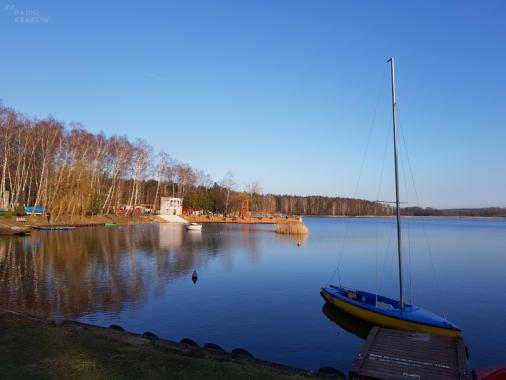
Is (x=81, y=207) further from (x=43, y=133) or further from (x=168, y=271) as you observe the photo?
(x=168, y=271)

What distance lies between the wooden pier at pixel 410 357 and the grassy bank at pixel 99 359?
7.08 feet

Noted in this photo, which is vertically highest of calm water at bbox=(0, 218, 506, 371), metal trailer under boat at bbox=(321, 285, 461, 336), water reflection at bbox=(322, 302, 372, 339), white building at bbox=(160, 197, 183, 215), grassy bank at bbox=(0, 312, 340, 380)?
white building at bbox=(160, 197, 183, 215)

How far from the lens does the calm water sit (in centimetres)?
1530

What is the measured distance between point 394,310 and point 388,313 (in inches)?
16.7

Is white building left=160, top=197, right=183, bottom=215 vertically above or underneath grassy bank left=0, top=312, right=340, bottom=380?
above

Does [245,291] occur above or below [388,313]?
below

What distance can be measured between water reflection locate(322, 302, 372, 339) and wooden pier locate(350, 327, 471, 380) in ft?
10.7

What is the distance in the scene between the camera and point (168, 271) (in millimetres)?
28172

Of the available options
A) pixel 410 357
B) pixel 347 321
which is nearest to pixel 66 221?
pixel 347 321

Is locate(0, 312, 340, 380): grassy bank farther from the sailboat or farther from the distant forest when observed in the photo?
the distant forest

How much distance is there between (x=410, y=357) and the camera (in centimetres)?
1146

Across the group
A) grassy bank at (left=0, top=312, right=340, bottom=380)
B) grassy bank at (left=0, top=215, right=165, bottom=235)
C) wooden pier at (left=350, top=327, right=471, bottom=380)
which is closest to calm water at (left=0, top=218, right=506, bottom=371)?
wooden pier at (left=350, top=327, right=471, bottom=380)

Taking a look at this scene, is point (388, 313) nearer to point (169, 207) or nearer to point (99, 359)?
point (99, 359)

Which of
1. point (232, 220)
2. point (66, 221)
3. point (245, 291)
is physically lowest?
point (245, 291)
